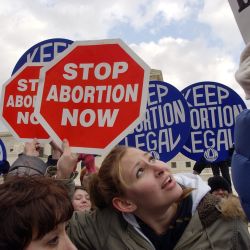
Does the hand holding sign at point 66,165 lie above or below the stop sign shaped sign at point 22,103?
below

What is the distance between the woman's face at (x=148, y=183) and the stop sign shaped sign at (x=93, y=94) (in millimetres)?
525

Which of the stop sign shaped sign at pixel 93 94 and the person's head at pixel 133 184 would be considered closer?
the person's head at pixel 133 184

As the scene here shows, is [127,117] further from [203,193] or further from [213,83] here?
[213,83]

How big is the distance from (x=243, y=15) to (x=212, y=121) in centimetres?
A: 334

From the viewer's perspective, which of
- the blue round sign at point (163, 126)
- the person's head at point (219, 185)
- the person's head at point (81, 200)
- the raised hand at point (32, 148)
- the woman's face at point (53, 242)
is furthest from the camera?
the person's head at point (219, 185)

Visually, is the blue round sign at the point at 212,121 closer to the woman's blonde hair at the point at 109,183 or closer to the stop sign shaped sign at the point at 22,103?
the stop sign shaped sign at the point at 22,103

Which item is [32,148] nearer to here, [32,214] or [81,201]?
[81,201]

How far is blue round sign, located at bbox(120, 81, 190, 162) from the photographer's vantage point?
4.17 meters

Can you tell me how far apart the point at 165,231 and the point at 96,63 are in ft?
4.13

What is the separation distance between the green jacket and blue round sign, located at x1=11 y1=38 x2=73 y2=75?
1983mm

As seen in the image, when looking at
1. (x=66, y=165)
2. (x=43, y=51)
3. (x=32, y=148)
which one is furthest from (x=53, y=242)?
(x=43, y=51)

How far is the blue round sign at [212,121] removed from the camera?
4766 mm

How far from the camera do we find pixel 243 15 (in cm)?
157

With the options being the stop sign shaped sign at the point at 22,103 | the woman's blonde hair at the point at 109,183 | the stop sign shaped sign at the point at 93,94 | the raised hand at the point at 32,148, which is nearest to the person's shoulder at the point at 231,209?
the woman's blonde hair at the point at 109,183
